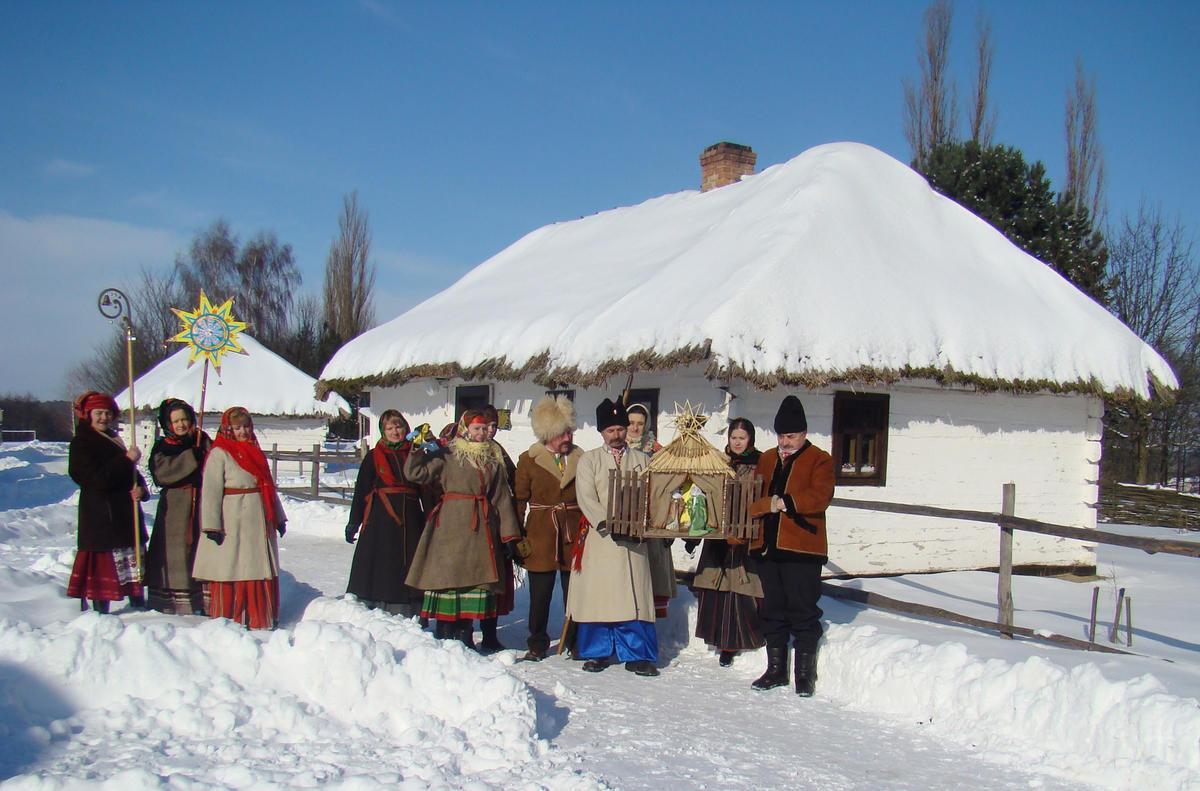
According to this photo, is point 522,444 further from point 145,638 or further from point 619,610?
point 145,638

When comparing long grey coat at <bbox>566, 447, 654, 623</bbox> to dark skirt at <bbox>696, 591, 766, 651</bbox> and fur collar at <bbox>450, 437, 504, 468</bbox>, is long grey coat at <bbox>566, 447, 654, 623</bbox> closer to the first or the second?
dark skirt at <bbox>696, 591, 766, 651</bbox>

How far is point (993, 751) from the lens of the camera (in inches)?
187

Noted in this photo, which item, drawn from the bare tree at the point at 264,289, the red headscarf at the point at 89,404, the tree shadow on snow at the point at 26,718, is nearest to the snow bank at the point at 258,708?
the tree shadow on snow at the point at 26,718

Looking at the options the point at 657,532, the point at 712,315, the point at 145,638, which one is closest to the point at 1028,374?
the point at 712,315

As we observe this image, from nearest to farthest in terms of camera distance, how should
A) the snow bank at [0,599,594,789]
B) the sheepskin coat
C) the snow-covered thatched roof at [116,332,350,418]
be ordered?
1. the snow bank at [0,599,594,789]
2. the sheepskin coat
3. the snow-covered thatched roof at [116,332,350,418]

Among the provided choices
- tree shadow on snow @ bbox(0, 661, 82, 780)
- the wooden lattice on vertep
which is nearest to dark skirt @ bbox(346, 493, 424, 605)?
the wooden lattice on vertep

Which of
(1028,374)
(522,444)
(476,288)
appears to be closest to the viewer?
(1028,374)

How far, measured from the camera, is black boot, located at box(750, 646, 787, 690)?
5902 mm

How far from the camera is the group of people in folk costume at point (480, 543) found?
5980 millimetres

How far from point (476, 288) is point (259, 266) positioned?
33.5 metres

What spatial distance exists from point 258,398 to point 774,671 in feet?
79.4

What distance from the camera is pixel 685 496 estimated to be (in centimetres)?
591

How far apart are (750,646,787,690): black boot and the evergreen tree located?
16163 millimetres

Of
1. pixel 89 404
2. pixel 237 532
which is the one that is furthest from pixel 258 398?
pixel 237 532
